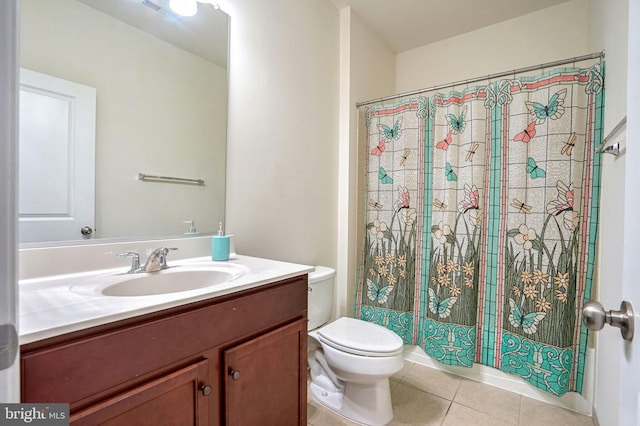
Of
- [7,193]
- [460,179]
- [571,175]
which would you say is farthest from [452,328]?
[7,193]

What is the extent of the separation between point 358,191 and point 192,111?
1.30 m

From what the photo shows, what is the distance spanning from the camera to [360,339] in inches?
57.9

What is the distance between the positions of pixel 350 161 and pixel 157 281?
5.03 feet

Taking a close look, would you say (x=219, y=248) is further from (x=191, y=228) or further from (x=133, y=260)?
(x=133, y=260)

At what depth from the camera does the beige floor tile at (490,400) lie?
156 centimetres

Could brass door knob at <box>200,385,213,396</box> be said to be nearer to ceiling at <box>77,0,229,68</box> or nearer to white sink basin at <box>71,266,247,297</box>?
white sink basin at <box>71,266,247,297</box>

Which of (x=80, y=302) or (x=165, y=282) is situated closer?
(x=80, y=302)

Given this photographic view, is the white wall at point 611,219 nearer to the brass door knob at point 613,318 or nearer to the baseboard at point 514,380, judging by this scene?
the baseboard at point 514,380

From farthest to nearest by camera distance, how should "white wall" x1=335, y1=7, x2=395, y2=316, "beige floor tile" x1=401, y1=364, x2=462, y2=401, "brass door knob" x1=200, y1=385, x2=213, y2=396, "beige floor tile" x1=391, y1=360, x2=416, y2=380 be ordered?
1. "white wall" x1=335, y1=7, x2=395, y2=316
2. "beige floor tile" x1=391, y1=360, x2=416, y2=380
3. "beige floor tile" x1=401, y1=364, x2=462, y2=401
4. "brass door knob" x1=200, y1=385, x2=213, y2=396

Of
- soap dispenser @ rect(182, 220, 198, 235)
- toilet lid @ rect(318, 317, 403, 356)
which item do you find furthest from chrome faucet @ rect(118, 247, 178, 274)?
toilet lid @ rect(318, 317, 403, 356)

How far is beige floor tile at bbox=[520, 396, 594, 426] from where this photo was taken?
1497mm

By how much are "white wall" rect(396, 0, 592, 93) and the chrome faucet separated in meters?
2.50

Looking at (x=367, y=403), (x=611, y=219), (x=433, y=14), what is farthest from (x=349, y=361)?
(x=433, y=14)

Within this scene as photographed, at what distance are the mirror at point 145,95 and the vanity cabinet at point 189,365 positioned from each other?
0.57m
